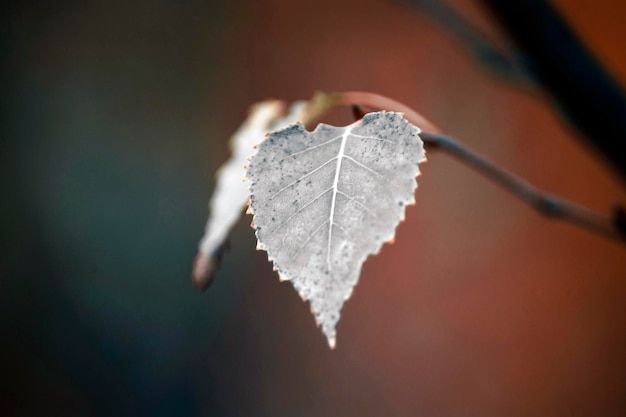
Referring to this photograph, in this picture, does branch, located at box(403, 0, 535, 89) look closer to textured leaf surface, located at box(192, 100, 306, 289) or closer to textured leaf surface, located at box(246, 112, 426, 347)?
textured leaf surface, located at box(192, 100, 306, 289)

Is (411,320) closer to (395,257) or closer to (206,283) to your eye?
(395,257)

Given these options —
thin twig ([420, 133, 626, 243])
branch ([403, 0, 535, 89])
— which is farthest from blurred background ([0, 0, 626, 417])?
thin twig ([420, 133, 626, 243])

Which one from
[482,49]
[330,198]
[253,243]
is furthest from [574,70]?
[253,243]

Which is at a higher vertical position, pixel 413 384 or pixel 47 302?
pixel 47 302

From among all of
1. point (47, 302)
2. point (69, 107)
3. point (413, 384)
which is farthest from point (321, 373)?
point (69, 107)

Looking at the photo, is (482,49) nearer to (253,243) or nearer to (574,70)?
(574,70)

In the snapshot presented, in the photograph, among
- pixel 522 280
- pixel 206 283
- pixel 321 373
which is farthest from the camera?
pixel 321 373

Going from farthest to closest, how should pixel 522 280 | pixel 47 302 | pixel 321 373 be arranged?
1. pixel 47 302
2. pixel 321 373
3. pixel 522 280

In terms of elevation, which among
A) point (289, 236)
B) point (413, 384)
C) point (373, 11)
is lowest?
point (289, 236)
